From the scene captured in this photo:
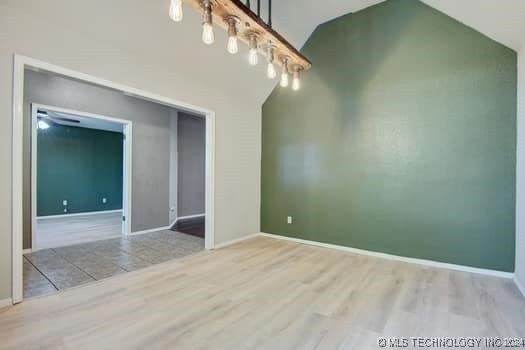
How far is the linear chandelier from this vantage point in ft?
5.63

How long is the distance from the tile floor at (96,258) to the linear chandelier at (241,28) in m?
2.79

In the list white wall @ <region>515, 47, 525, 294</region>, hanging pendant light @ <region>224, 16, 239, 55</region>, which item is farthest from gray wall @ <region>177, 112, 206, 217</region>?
A: white wall @ <region>515, 47, 525, 294</region>

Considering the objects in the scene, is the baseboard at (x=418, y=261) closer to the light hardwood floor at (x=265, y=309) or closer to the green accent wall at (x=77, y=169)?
the light hardwood floor at (x=265, y=309)

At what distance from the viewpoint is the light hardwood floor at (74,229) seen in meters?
4.36

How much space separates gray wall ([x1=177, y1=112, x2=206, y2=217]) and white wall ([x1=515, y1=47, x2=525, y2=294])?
241 inches

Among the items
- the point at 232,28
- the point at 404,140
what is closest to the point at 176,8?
the point at 232,28

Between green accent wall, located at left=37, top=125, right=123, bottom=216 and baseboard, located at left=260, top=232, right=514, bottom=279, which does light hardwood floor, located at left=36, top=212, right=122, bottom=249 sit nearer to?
green accent wall, located at left=37, top=125, right=123, bottom=216

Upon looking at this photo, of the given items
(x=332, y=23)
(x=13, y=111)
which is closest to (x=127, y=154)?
(x=13, y=111)

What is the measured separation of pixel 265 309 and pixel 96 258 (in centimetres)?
265

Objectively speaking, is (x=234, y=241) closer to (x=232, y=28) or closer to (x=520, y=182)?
(x=232, y=28)

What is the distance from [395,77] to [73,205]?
839 cm

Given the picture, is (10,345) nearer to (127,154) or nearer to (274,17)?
(127,154)

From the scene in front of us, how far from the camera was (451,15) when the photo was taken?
3.04 m

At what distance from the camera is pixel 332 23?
3.99m
